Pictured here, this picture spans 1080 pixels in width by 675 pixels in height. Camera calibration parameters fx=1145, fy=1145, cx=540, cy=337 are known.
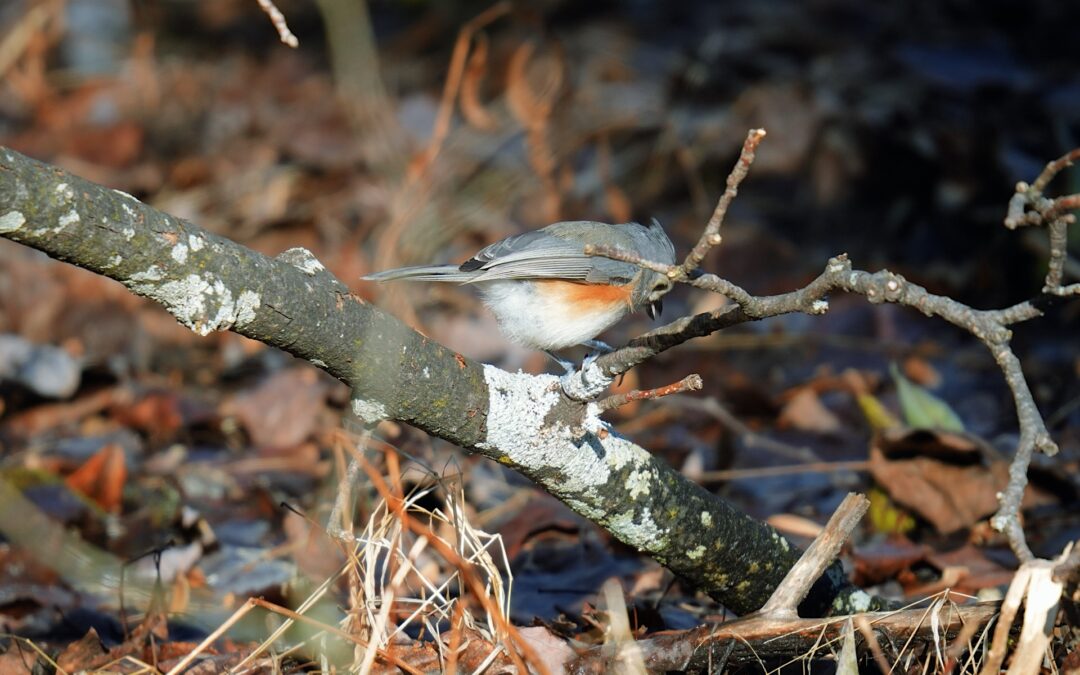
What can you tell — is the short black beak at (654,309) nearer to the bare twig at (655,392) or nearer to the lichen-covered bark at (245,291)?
the bare twig at (655,392)

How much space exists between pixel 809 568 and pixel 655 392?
63cm

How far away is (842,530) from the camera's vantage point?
8.66 feet

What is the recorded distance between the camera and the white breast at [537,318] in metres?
3.61

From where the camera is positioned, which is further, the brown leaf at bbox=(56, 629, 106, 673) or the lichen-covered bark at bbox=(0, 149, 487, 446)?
the brown leaf at bbox=(56, 629, 106, 673)

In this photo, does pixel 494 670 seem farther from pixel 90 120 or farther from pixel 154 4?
pixel 154 4

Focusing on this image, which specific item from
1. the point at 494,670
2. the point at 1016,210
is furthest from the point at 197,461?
the point at 1016,210

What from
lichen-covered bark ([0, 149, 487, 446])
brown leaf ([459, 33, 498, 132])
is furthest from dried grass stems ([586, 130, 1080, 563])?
brown leaf ([459, 33, 498, 132])

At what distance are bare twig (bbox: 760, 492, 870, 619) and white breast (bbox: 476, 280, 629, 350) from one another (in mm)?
1171

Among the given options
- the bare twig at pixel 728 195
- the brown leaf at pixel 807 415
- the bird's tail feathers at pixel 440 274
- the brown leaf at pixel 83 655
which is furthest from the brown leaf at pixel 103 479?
the bare twig at pixel 728 195

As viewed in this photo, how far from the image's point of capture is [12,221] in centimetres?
191

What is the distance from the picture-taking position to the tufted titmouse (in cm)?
361

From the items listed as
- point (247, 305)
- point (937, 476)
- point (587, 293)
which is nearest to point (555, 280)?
point (587, 293)

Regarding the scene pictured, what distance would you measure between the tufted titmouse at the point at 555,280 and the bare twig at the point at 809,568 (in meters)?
1.11

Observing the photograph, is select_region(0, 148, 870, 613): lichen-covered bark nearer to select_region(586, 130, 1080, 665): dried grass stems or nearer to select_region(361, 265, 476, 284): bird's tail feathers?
select_region(586, 130, 1080, 665): dried grass stems
